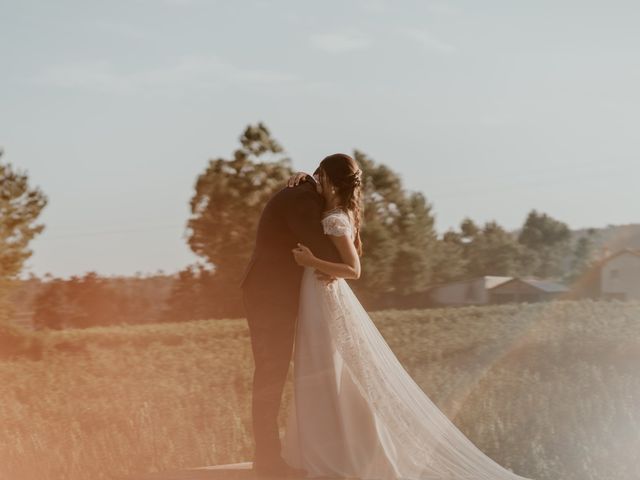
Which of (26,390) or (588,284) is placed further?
(588,284)

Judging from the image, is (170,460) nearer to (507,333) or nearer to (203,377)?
(203,377)

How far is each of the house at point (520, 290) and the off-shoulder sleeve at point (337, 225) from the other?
53.5 m

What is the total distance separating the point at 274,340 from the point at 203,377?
33.7 ft

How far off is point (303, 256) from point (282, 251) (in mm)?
150

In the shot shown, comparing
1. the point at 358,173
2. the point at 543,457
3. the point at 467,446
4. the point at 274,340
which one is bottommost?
the point at 543,457

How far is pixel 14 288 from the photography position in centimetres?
2542

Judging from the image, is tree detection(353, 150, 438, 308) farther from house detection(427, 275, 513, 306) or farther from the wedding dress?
the wedding dress

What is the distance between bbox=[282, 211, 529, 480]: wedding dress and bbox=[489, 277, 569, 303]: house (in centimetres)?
5305

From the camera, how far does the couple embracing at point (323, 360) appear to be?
4.29 m

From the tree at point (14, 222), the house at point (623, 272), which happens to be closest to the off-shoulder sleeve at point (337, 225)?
the tree at point (14, 222)

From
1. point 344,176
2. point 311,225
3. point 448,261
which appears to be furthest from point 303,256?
point 448,261

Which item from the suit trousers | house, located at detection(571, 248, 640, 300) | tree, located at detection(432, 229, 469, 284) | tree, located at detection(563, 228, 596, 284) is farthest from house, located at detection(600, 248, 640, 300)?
the suit trousers

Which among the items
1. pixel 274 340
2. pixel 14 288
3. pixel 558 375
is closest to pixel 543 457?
pixel 558 375

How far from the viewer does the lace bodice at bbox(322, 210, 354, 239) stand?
13.8ft
